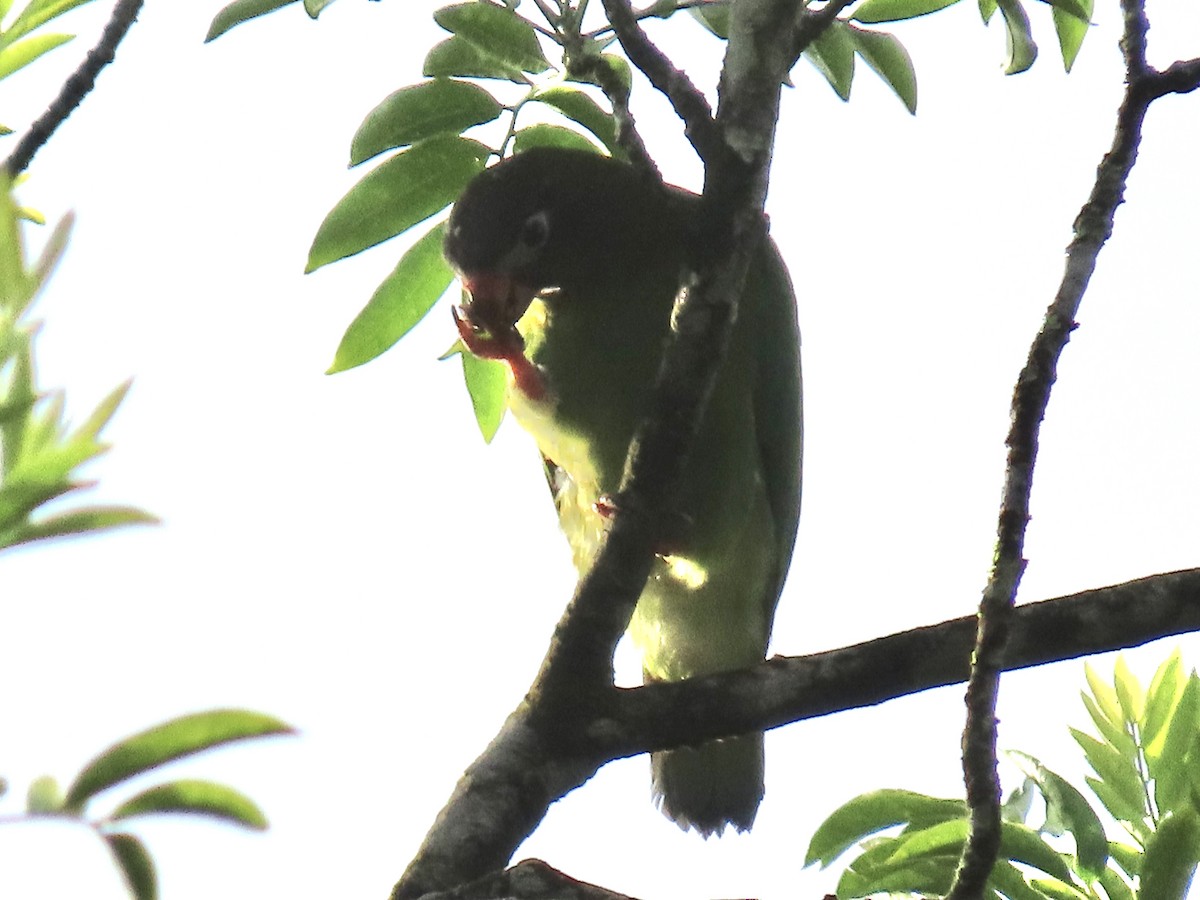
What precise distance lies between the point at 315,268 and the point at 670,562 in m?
1.40

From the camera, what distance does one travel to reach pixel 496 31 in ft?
9.51

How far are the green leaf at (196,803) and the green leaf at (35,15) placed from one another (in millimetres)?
1190

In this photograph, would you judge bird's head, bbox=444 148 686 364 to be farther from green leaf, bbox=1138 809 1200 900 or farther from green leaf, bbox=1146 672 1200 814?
green leaf, bbox=1138 809 1200 900

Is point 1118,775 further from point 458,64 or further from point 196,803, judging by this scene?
point 196,803

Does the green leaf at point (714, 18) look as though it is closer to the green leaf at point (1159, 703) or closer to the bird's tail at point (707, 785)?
the green leaf at point (1159, 703)

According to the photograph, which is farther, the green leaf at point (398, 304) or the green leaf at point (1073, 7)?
the green leaf at point (398, 304)

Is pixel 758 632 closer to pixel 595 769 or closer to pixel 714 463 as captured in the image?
pixel 714 463

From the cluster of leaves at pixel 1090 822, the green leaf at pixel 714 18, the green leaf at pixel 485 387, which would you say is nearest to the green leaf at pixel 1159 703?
the cluster of leaves at pixel 1090 822

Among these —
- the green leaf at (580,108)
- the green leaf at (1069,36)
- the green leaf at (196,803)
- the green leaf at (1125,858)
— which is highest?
the green leaf at (1069,36)

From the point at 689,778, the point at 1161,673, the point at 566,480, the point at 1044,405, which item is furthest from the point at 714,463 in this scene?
the point at 1044,405

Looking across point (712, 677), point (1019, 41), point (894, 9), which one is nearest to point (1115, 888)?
point (712, 677)

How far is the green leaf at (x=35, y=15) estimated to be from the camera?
5.78 feet

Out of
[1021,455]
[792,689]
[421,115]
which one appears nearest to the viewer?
[1021,455]

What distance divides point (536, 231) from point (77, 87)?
61.6 inches
